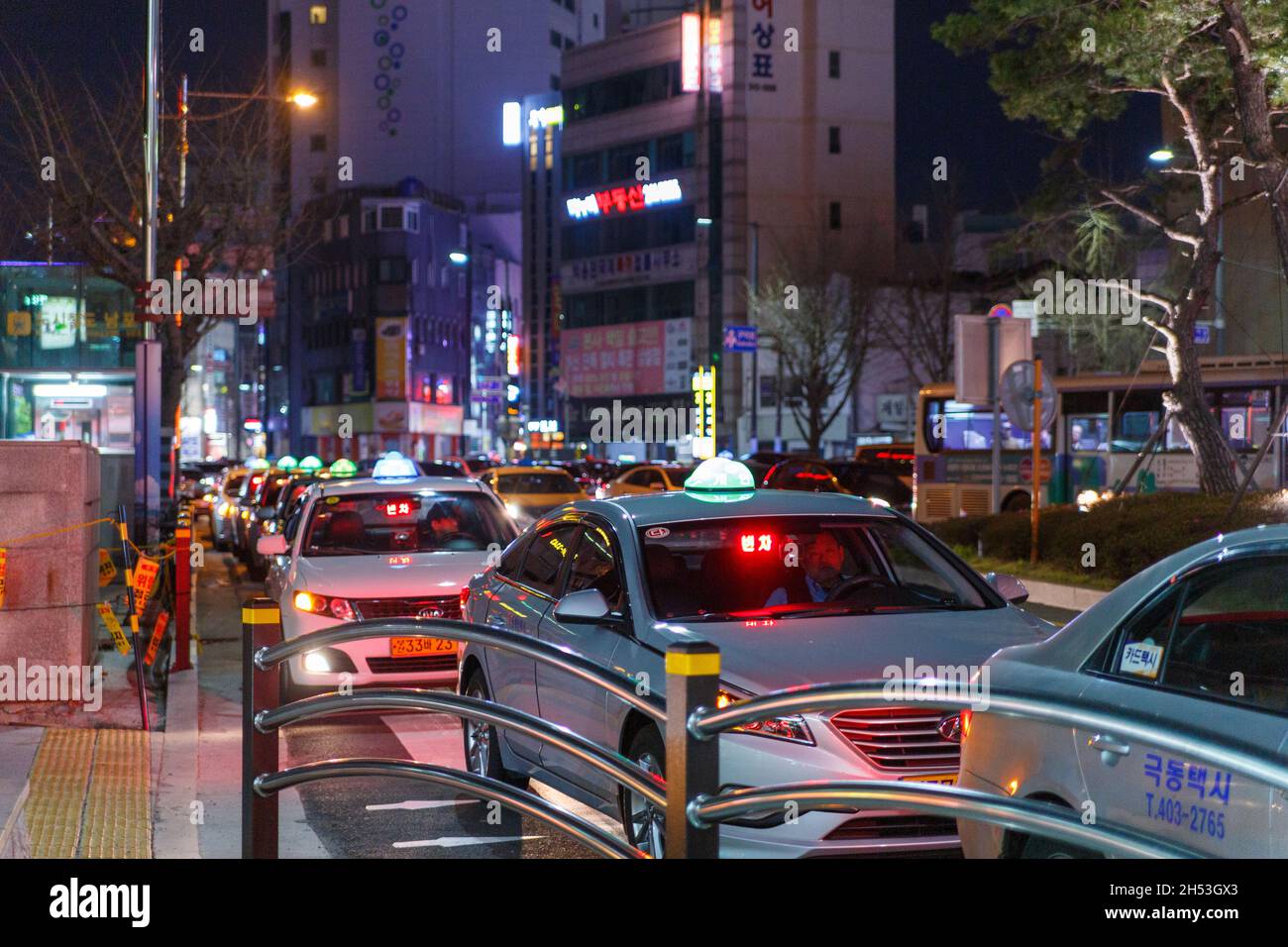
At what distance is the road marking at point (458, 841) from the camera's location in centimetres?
753

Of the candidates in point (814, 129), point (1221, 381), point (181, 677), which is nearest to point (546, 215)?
point (814, 129)

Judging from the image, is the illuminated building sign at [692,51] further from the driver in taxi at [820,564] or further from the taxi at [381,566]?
the driver in taxi at [820,564]

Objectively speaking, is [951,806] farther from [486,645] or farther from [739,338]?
[739,338]

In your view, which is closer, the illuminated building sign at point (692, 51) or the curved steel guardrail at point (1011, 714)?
the curved steel guardrail at point (1011, 714)

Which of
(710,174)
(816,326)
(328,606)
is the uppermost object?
(710,174)

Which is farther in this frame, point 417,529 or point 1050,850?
point 417,529

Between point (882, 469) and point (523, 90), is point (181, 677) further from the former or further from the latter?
point (523, 90)

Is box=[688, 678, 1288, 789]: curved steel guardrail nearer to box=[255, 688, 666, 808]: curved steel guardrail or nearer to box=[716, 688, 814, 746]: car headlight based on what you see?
box=[255, 688, 666, 808]: curved steel guardrail

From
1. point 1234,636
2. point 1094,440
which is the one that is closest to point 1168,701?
point 1234,636

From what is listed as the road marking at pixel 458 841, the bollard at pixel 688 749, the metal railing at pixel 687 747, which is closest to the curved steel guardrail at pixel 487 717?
the metal railing at pixel 687 747

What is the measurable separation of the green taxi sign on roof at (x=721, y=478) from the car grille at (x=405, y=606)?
150 inches

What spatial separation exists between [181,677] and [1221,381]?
68.7 feet

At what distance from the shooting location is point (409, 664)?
37.4 feet

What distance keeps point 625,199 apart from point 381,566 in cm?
7104
